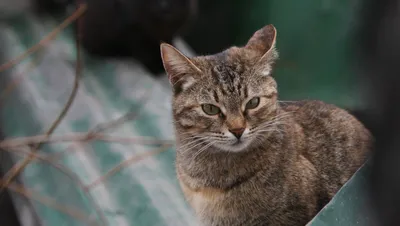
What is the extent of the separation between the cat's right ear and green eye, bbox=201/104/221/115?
0.07 metres

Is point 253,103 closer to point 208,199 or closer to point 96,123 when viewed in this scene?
point 208,199

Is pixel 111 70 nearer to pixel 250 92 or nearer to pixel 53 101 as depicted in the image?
pixel 53 101

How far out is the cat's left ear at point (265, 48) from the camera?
1.15m

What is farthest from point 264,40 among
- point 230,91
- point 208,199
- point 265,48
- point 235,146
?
point 208,199

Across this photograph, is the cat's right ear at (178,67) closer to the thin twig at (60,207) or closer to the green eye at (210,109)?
the green eye at (210,109)

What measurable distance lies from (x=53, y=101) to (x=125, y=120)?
1.68 ft

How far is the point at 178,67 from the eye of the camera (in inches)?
47.1

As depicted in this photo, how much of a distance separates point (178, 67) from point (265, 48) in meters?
0.20

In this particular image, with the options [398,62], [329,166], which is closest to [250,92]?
[329,166]

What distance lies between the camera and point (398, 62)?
346 mm

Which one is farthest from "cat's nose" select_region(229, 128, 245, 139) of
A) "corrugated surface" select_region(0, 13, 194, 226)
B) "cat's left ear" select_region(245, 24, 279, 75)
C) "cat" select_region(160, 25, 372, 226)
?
"corrugated surface" select_region(0, 13, 194, 226)

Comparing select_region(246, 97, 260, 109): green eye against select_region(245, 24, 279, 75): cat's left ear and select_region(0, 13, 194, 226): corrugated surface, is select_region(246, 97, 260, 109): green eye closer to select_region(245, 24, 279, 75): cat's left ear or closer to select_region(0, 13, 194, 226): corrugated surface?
select_region(245, 24, 279, 75): cat's left ear

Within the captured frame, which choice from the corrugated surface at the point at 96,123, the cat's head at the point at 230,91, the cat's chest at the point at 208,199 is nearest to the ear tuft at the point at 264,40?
the cat's head at the point at 230,91

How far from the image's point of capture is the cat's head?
3.80ft
